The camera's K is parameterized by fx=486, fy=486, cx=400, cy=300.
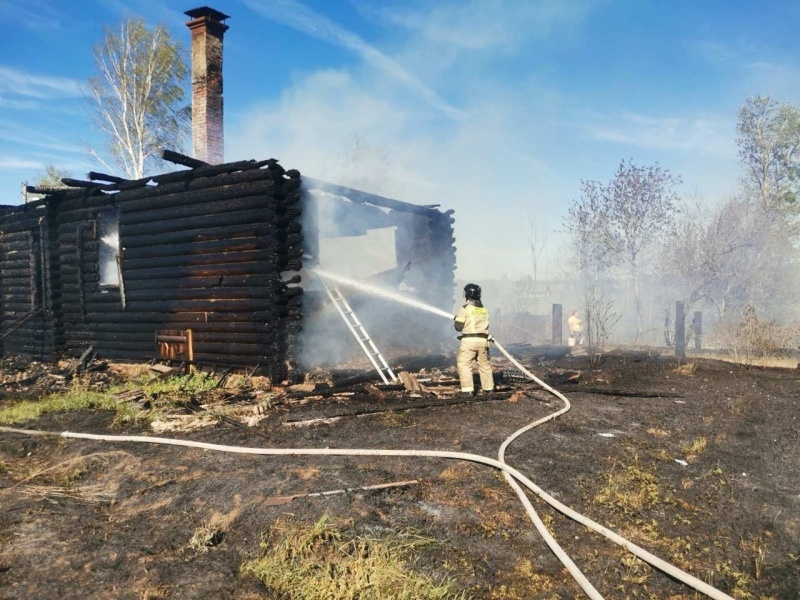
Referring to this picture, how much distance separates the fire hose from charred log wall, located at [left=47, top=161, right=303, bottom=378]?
3.44 m

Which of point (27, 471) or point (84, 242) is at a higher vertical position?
point (84, 242)

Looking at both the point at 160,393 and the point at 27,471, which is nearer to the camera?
the point at 27,471

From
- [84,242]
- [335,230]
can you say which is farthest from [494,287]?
[84,242]

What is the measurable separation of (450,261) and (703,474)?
35.3 feet

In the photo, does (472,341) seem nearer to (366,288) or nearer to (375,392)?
(375,392)

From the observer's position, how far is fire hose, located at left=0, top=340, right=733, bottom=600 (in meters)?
2.93

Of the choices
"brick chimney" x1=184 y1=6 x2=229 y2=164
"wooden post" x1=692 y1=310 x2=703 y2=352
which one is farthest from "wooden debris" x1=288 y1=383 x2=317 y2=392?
"wooden post" x1=692 y1=310 x2=703 y2=352

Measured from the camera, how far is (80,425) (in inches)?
280

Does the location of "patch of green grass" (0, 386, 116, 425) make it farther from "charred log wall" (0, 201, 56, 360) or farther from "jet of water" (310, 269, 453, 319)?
"charred log wall" (0, 201, 56, 360)

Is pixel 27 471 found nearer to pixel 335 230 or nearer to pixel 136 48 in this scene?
pixel 335 230

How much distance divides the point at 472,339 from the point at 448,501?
4.05 metres

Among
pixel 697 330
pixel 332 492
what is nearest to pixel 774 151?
pixel 697 330

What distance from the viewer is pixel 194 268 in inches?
412

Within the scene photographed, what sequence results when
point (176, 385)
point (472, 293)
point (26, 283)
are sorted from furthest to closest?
point (26, 283) < point (176, 385) < point (472, 293)
